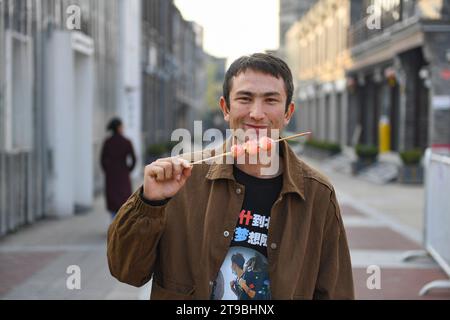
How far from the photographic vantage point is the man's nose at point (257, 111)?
2.54 meters

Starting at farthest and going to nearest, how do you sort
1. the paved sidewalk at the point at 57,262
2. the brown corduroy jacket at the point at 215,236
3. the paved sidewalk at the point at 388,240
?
the paved sidewalk at the point at 388,240 → the paved sidewalk at the point at 57,262 → the brown corduroy jacket at the point at 215,236

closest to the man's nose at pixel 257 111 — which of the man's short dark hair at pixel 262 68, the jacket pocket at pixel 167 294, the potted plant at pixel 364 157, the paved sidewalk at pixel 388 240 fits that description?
the man's short dark hair at pixel 262 68

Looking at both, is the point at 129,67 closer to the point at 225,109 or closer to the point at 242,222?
the point at 225,109

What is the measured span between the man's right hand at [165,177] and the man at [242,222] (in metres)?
0.02

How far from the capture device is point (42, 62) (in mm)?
13102

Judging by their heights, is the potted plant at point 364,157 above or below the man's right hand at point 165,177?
below

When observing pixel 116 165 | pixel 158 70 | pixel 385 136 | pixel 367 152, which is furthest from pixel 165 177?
pixel 158 70

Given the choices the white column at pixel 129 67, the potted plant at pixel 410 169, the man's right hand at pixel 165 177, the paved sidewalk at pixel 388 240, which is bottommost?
the paved sidewalk at pixel 388 240

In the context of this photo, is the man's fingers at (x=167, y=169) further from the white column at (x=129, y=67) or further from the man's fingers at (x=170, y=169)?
the white column at (x=129, y=67)

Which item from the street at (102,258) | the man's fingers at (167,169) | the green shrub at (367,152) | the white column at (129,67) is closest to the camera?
the man's fingers at (167,169)

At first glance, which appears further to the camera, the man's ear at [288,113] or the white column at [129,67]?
the white column at [129,67]

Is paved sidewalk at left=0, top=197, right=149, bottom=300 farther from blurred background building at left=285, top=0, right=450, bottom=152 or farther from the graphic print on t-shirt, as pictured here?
blurred background building at left=285, top=0, right=450, bottom=152
